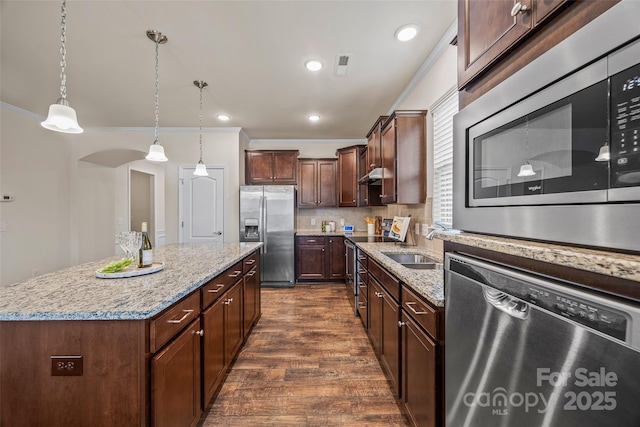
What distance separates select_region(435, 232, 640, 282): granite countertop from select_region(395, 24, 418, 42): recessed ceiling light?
2.03 m

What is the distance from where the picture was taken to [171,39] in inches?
88.4

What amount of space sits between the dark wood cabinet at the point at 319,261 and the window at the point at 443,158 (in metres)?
2.51

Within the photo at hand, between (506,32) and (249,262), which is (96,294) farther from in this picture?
(506,32)

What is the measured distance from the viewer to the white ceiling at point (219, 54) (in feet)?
6.32

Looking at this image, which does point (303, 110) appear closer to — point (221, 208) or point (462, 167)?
point (221, 208)

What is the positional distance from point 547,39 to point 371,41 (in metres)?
1.88

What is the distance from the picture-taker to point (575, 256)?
1.76 ft

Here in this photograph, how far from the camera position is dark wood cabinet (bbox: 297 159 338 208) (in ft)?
17.0

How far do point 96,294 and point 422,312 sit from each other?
1559 millimetres

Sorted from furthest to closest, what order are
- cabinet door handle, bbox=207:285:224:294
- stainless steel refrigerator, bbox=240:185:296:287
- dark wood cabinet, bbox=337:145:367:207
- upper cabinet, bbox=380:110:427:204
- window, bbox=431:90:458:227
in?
dark wood cabinet, bbox=337:145:367:207
stainless steel refrigerator, bbox=240:185:296:287
upper cabinet, bbox=380:110:427:204
window, bbox=431:90:458:227
cabinet door handle, bbox=207:285:224:294

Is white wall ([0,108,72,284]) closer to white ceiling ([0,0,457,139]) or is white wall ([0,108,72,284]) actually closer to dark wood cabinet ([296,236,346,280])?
white ceiling ([0,0,457,139])

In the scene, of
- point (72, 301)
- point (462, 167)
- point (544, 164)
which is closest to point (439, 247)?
point (462, 167)

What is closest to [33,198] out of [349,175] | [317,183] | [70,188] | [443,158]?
[70,188]

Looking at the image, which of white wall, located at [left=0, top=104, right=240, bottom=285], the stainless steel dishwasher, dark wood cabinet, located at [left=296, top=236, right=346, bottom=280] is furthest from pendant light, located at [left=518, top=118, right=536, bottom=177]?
white wall, located at [left=0, top=104, right=240, bottom=285]
